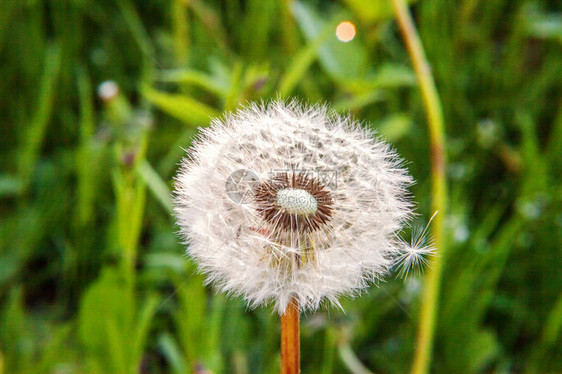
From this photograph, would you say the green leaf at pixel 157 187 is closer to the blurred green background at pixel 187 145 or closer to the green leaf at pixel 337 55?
the blurred green background at pixel 187 145

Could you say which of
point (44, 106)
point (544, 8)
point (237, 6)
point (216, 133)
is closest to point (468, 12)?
point (544, 8)

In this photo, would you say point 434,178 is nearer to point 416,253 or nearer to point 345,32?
point 416,253

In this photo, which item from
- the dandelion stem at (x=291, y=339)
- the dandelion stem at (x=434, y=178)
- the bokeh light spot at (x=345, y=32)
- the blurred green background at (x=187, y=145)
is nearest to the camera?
the dandelion stem at (x=291, y=339)

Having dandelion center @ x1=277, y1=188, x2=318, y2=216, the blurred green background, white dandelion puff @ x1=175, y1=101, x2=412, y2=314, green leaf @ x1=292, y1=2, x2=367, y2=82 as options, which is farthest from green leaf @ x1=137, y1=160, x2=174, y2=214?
dandelion center @ x1=277, y1=188, x2=318, y2=216

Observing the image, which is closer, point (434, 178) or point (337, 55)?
point (434, 178)

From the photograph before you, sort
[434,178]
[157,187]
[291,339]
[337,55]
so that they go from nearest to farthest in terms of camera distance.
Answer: [291,339]
[434,178]
[157,187]
[337,55]

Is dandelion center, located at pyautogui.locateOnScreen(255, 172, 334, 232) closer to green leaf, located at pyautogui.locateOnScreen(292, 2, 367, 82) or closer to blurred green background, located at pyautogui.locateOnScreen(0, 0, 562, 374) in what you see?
blurred green background, located at pyautogui.locateOnScreen(0, 0, 562, 374)

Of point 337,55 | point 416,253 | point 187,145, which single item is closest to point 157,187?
point 187,145

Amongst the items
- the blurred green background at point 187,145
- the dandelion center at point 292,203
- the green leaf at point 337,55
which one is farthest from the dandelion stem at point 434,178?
the dandelion center at point 292,203

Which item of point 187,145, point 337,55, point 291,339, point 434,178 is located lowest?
point 291,339
